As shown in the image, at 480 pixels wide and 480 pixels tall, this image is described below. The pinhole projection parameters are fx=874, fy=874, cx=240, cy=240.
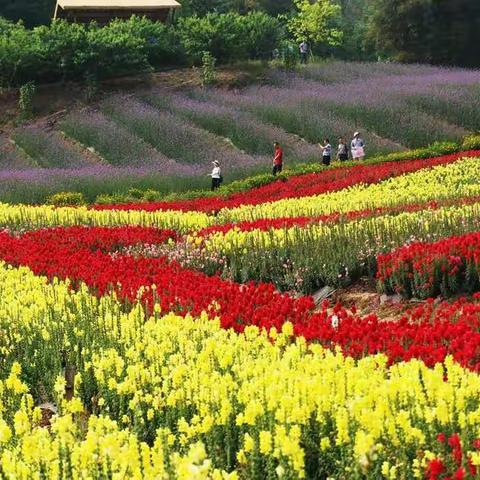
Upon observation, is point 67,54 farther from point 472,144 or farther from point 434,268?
point 434,268

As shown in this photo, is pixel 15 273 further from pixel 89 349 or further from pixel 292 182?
pixel 292 182

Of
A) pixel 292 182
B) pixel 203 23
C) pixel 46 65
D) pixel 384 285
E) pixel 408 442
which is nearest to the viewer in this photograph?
pixel 408 442

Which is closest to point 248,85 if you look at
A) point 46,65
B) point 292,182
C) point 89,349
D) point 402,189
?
point 46,65

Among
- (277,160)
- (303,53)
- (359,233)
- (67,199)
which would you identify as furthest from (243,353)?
(303,53)

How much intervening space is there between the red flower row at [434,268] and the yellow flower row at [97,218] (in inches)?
219

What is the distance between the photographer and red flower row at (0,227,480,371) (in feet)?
18.5

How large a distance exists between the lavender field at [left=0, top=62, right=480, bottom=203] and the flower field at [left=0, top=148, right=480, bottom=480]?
1082cm

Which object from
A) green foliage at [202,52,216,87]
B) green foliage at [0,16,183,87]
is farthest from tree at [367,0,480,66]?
green foliage at [0,16,183,87]

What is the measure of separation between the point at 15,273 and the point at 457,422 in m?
6.19

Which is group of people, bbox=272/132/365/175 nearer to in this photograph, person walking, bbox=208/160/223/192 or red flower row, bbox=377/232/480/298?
person walking, bbox=208/160/223/192

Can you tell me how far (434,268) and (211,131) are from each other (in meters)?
21.5

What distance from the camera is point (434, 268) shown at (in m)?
8.30

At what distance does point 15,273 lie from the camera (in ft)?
30.2

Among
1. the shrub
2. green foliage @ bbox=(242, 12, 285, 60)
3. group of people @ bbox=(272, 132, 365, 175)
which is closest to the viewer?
the shrub
